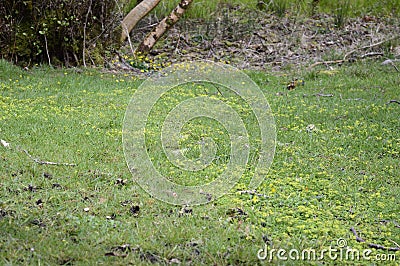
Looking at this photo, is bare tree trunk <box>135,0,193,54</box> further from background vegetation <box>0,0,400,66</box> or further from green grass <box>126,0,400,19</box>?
green grass <box>126,0,400,19</box>

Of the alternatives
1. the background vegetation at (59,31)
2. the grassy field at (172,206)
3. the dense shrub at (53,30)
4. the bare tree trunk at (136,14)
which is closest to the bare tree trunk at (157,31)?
the bare tree trunk at (136,14)

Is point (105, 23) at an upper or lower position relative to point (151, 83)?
upper

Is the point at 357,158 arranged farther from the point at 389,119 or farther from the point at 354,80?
the point at 354,80

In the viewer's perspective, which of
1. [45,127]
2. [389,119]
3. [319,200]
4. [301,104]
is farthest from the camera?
[301,104]

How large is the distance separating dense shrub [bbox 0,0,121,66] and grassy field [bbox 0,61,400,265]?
5.30 feet

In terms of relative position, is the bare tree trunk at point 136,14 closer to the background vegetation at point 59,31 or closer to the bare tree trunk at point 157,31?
the background vegetation at point 59,31

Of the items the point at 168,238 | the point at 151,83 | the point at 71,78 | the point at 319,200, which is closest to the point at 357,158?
the point at 319,200

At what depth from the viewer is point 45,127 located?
5500 millimetres

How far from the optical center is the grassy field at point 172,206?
333cm

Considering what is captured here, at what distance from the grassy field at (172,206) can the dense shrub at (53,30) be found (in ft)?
5.30

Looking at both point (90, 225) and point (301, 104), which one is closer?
point (90, 225)

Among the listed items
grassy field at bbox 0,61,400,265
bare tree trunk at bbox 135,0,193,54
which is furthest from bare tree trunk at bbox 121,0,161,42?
grassy field at bbox 0,61,400,265

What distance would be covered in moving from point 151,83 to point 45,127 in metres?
2.82

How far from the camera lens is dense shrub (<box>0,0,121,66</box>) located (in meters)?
8.32
